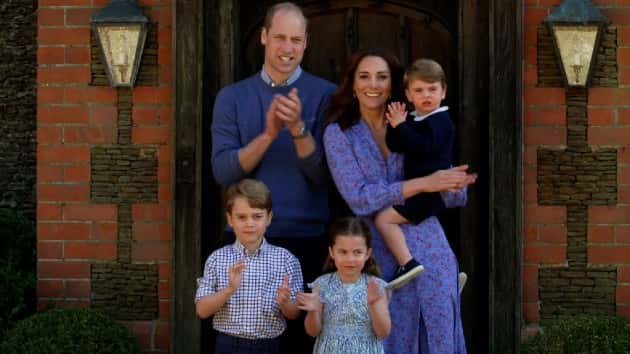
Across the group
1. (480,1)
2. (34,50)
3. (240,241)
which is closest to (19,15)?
(34,50)

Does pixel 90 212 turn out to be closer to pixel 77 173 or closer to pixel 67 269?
pixel 77 173

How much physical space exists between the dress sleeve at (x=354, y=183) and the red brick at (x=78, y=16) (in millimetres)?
1943

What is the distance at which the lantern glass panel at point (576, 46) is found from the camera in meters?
5.20

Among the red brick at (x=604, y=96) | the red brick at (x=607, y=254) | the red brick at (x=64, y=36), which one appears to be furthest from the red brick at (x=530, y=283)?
the red brick at (x=64, y=36)

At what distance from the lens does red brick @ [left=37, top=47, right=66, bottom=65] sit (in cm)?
548

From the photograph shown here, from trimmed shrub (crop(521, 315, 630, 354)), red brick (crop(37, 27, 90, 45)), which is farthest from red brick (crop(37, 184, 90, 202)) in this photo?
trimmed shrub (crop(521, 315, 630, 354))

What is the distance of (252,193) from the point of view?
396 centimetres

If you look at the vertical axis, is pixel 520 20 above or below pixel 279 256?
above

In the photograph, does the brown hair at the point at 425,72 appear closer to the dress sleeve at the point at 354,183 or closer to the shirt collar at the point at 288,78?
the dress sleeve at the point at 354,183

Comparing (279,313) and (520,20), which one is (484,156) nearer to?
(520,20)

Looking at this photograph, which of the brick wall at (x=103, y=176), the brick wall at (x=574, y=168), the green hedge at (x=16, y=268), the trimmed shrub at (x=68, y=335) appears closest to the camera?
the trimmed shrub at (x=68, y=335)

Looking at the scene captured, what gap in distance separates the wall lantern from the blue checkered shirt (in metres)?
1.66

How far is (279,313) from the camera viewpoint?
404cm

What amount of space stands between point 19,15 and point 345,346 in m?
5.30
